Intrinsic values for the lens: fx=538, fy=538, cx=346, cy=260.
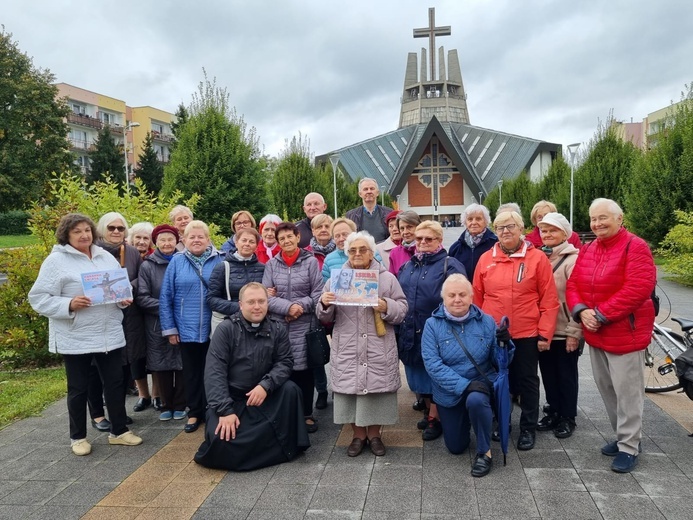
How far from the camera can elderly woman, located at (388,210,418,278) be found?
16.5 feet

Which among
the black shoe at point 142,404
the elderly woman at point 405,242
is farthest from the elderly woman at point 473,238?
the black shoe at point 142,404

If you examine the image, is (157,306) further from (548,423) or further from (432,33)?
(432,33)

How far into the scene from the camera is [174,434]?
4742mm

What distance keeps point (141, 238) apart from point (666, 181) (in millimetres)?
16529

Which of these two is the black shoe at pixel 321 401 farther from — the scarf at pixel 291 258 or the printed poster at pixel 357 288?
the printed poster at pixel 357 288

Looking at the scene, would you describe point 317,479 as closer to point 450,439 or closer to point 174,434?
point 450,439

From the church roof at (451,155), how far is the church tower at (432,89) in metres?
12.8

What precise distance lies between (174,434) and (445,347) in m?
2.53

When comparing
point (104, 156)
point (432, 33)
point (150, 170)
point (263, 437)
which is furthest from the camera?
point (432, 33)

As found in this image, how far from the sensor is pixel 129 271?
518cm

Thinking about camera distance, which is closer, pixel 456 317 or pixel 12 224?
pixel 456 317

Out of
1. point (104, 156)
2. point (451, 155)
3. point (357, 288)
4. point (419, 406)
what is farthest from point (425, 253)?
point (451, 155)

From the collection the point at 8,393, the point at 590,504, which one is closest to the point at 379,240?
the point at 590,504

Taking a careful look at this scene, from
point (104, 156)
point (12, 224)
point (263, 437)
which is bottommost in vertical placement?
point (263, 437)
